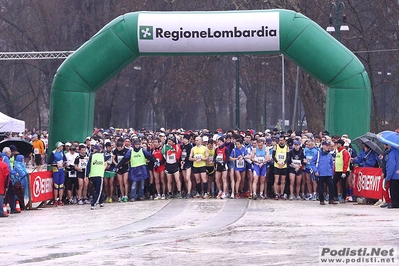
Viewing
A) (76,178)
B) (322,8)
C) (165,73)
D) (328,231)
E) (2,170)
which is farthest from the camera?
(165,73)

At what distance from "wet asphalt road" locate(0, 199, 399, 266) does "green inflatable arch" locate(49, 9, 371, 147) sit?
3.02 meters

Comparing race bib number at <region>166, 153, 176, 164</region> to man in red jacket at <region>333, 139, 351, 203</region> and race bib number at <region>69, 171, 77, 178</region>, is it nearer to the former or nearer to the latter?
race bib number at <region>69, 171, 77, 178</region>

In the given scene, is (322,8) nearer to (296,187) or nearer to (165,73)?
(165,73)

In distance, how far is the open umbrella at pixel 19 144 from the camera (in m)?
22.6

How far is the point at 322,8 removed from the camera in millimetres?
45781

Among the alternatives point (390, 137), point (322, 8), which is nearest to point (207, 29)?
point (390, 137)

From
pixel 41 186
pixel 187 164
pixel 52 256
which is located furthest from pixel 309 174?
pixel 52 256

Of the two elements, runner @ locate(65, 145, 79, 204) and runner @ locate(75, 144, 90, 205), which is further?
runner @ locate(65, 145, 79, 204)

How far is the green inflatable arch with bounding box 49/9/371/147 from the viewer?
22.8m

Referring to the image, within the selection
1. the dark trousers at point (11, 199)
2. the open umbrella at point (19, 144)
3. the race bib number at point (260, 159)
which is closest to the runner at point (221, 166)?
the race bib number at point (260, 159)

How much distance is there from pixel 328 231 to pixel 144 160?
8100 mm

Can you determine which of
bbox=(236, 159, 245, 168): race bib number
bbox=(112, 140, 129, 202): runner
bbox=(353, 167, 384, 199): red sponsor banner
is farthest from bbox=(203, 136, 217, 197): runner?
bbox=(353, 167, 384, 199): red sponsor banner

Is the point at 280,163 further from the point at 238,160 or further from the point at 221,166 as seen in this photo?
the point at 221,166

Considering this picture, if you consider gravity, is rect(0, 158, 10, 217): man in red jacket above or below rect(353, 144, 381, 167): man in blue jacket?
below
